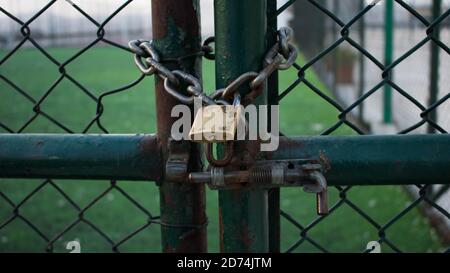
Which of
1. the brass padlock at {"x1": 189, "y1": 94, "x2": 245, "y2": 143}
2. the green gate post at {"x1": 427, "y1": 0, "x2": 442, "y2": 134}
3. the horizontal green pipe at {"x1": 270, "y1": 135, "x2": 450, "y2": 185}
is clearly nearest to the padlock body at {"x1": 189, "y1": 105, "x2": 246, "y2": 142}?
the brass padlock at {"x1": 189, "y1": 94, "x2": 245, "y2": 143}

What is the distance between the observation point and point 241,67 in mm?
707

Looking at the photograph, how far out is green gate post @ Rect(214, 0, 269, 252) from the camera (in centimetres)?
70

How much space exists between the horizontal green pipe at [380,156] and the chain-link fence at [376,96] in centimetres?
13

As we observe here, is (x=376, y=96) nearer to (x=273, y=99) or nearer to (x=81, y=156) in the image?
(x=273, y=99)

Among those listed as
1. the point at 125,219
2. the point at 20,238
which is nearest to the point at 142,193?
the point at 125,219

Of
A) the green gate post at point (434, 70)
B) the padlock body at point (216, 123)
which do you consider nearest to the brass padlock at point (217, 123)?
the padlock body at point (216, 123)

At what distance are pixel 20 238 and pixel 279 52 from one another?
2.51m

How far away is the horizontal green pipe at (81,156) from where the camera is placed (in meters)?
0.80

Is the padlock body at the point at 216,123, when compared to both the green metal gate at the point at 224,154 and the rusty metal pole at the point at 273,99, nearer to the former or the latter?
the green metal gate at the point at 224,154

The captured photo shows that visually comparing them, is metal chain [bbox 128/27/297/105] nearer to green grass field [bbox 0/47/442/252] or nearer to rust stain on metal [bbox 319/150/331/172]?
rust stain on metal [bbox 319/150/331/172]

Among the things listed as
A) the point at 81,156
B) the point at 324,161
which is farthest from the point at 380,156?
the point at 81,156

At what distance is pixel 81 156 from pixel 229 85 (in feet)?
0.87

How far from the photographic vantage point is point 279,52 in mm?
713
